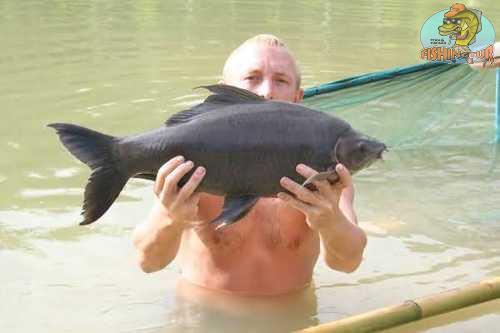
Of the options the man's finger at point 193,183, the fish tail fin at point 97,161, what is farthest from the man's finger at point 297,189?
the fish tail fin at point 97,161

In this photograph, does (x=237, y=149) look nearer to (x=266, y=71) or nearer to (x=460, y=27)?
(x=266, y=71)

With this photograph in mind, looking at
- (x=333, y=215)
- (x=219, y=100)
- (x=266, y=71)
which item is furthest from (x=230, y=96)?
(x=266, y=71)

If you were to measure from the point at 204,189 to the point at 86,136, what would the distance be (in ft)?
1.41

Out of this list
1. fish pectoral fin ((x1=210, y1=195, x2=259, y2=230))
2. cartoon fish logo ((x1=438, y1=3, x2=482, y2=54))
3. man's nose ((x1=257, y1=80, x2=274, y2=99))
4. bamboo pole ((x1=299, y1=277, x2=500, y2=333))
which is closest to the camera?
fish pectoral fin ((x1=210, y1=195, x2=259, y2=230))

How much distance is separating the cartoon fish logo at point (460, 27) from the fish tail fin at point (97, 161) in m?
3.92

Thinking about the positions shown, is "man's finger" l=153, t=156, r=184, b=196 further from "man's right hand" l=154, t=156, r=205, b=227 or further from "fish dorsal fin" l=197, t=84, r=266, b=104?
"fish dorsal fin" l=197, t=84, r=266, b=104

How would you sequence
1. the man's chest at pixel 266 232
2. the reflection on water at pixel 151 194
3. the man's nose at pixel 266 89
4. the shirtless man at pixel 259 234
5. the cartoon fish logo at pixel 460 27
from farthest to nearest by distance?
the cartoon fish logo at pixel 460 27
the reflection on water at pixel 151 194
the man's chest at pixel 266 232
the man's nose at pixel 266 89
the shirtless man at pixel 259 234

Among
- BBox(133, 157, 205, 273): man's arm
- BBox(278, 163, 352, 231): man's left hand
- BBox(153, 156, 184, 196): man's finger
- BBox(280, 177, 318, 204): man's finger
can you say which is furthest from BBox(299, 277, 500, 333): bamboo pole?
BBox(153, 156, 184, 196): man's finger

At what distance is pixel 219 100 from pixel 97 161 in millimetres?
455

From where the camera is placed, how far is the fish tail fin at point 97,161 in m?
2.68

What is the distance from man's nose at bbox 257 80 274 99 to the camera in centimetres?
342

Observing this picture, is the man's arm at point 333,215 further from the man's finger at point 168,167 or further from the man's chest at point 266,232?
the man's finger at point 168,167

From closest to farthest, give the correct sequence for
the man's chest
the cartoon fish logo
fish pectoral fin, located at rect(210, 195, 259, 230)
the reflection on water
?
fish pectoral fin, located at rect(210, 195, 259, 230) → the man's chest → the reflection on water → the cartoon fish logo

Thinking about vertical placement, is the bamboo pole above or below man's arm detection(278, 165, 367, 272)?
below
